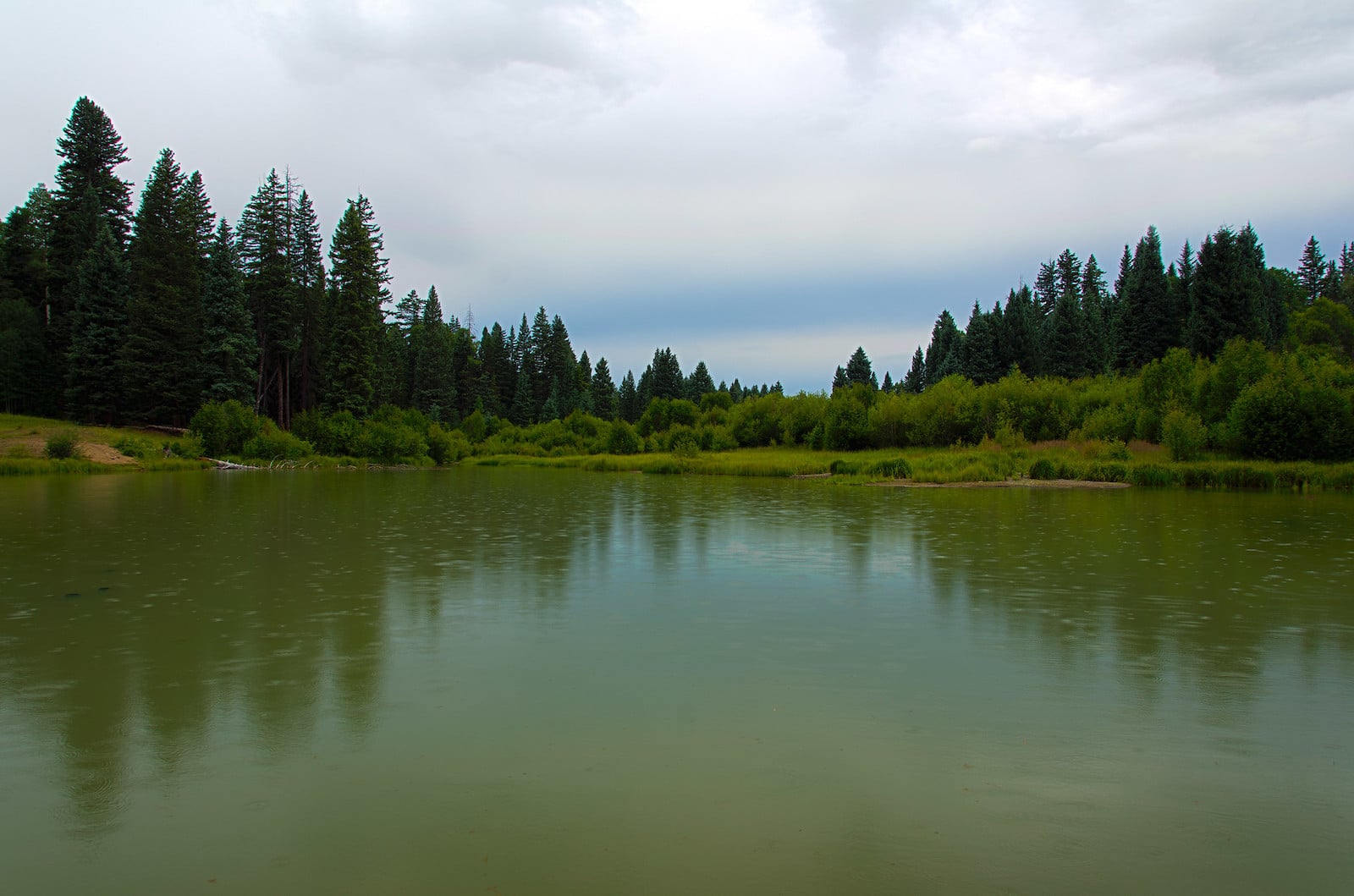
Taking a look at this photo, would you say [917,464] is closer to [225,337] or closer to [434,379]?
[225,337]

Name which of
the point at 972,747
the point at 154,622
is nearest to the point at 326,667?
the point at 154,622

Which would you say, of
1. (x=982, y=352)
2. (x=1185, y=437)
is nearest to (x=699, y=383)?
(x=982, y=352)

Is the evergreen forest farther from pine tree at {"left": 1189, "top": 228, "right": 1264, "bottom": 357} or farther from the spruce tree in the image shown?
the spruce tree

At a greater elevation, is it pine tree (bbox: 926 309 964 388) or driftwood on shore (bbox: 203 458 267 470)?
pine tree (bbox: 926 309 964 388)

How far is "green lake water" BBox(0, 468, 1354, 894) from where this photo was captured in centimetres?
380

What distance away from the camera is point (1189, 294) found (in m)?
59.3

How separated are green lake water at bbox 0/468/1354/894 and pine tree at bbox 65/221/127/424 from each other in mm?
43870

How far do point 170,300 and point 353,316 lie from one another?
10.8 meters

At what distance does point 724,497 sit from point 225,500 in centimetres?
1484

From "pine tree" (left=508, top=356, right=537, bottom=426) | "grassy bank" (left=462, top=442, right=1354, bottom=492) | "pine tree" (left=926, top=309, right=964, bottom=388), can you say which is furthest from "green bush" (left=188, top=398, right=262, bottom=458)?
"pine tree" (left=926, top=309, right=964, bottom=388)

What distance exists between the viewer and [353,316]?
55.9m

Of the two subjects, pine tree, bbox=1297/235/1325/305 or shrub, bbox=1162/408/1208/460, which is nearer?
shrub, bbox=1162/408/1208/460

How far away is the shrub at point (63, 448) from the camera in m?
35.4

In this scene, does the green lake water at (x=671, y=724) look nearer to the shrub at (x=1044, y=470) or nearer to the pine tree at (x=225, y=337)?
the shrub at (x=1044, y=470)
